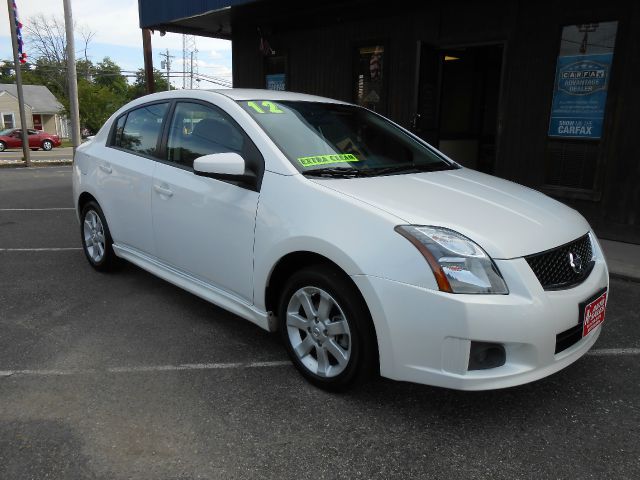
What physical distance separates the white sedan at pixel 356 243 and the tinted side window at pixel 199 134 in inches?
0.5

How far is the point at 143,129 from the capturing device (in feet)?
14.0

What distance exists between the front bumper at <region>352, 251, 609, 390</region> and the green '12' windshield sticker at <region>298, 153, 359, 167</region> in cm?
86

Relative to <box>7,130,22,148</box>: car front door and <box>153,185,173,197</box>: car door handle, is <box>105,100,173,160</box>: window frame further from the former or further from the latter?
<box>7,130,22,148</box>: car front door

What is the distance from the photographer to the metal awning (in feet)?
28.8

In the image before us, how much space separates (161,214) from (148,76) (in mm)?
8594

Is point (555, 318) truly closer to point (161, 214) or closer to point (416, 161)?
point (416, 161)

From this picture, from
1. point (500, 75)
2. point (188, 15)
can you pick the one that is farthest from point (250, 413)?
point (188, 15)

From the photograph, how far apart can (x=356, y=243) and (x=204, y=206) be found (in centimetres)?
126

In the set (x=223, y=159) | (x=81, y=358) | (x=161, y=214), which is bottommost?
(x=81, y=358)

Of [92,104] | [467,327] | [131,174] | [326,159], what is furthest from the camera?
[92,104]

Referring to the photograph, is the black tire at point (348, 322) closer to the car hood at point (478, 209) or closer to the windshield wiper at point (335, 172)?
the car hood at point (478, 209)

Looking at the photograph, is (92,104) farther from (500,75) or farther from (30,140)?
(500,75)

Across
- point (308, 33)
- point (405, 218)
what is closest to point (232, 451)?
point (405, 218)

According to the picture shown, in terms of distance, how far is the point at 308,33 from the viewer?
959cm
